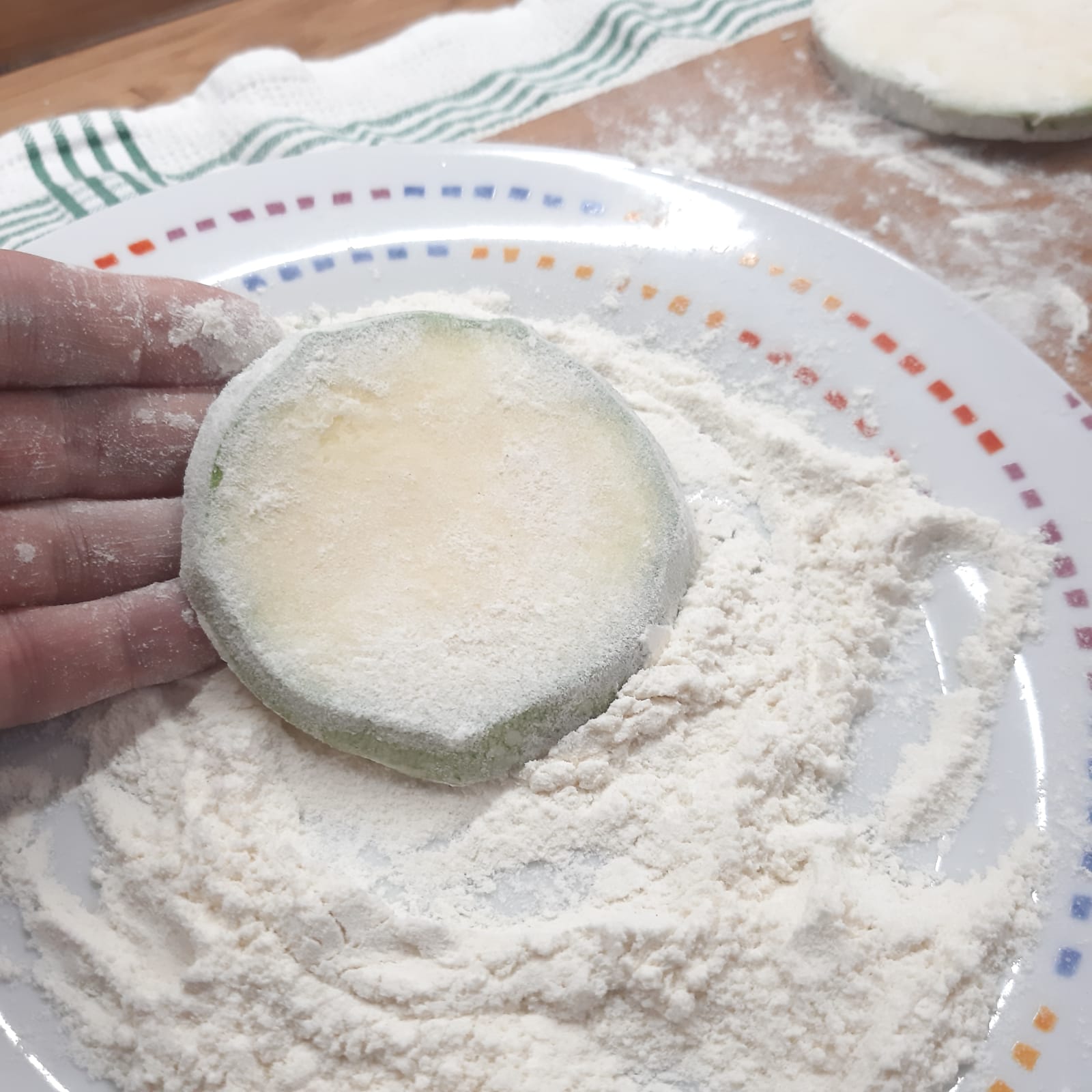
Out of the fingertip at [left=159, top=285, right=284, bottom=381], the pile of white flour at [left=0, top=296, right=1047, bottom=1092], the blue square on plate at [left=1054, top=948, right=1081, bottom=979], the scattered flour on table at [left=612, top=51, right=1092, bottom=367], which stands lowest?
the blue square on plate at [left=1054, top=948, right=1081, bottom=979]

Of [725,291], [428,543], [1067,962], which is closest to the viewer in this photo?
[1067,962]

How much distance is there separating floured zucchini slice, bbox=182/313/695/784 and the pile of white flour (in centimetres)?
5

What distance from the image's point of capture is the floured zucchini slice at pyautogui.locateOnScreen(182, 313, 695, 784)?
2.72 feet

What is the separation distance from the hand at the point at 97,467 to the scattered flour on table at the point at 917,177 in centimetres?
68

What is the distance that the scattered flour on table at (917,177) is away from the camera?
1.29 meters

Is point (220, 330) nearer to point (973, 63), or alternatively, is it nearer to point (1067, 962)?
point (1067, 962)

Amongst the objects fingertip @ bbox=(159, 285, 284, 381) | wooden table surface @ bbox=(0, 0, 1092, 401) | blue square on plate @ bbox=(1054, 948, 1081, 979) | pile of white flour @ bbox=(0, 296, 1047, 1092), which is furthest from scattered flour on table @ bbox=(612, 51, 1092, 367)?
blue square on plate @ bbox=(1054, 948, 1081, 979)

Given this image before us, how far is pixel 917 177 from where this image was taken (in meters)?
1.42

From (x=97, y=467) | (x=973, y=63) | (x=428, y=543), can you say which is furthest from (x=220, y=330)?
(x=973, y=63)

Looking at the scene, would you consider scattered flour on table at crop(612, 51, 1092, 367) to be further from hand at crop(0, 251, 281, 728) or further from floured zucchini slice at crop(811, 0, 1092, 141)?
hand at crop(0, 251, 281, 728)

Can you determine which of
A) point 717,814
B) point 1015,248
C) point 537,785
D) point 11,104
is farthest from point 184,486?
point 1015,248

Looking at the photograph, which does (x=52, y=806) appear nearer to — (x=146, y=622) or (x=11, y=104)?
(x=146, y=622)

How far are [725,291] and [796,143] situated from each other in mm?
459

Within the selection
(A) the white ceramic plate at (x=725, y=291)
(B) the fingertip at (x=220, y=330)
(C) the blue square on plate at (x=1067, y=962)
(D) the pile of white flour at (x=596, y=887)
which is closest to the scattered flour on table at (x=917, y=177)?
(A) the white ceramic plate at (x=725, y=291)
